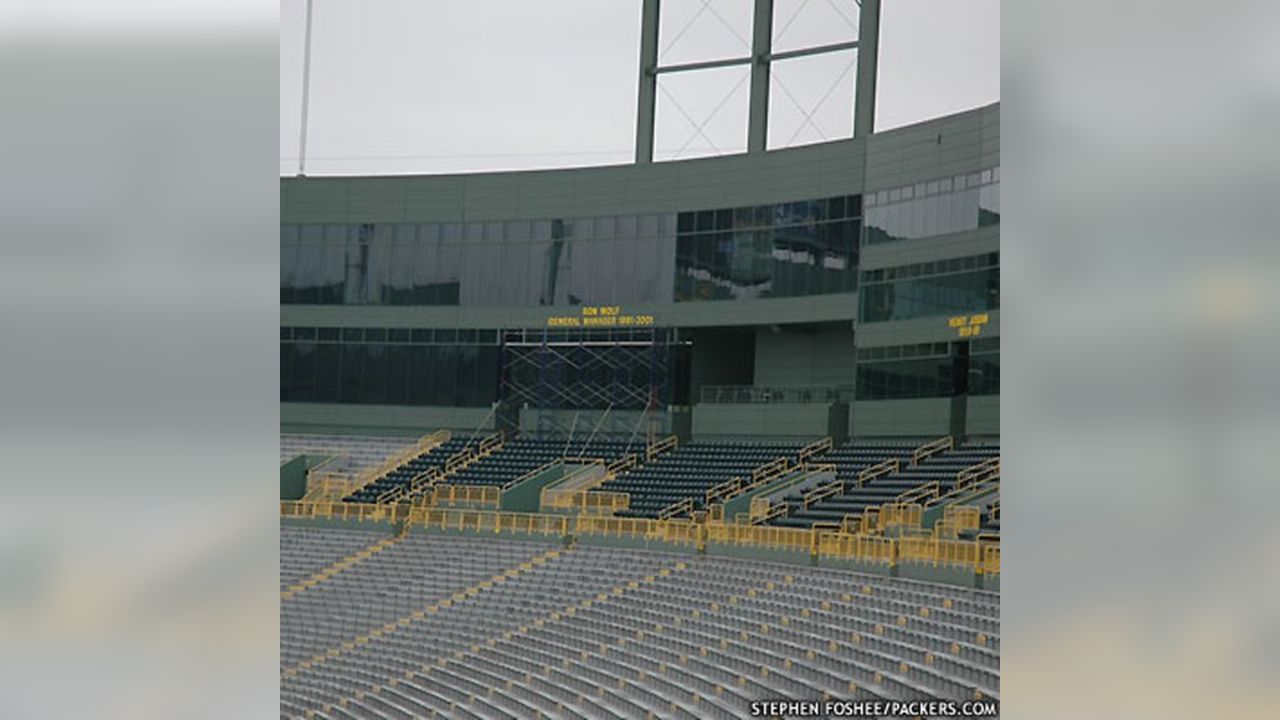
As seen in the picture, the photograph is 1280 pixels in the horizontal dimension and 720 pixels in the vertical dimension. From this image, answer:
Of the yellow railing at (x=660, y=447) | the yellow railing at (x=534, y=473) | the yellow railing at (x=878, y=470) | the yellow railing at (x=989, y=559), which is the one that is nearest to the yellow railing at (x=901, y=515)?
the yellow railing at (x=878, y=470)

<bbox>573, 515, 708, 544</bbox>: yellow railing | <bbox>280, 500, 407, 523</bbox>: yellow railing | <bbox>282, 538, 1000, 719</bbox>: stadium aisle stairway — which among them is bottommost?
<bbox>282, 538, 1000, 719</bbox>: stadium aisle stairway

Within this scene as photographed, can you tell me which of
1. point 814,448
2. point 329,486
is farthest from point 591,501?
point 329,486

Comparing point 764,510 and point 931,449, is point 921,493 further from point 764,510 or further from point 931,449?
point 764,510

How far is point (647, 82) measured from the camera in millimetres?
25172

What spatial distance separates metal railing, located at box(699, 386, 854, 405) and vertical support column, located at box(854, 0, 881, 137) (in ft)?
12.3

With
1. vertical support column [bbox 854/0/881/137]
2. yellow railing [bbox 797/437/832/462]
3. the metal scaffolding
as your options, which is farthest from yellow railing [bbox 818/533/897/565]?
the metal scaffolding

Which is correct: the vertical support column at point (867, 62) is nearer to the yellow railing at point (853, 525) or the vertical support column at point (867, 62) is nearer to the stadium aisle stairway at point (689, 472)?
the stadium aisle stairway at point (689, 472)

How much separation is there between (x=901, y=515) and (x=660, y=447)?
7.19 metres

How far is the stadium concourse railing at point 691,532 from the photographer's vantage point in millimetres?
14868

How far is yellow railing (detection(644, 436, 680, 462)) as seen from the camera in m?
23.9

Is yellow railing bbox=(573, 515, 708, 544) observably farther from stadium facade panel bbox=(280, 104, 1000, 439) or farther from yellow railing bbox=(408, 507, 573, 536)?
stadium facade panel bbox=(280, 104, 1000, 439)
